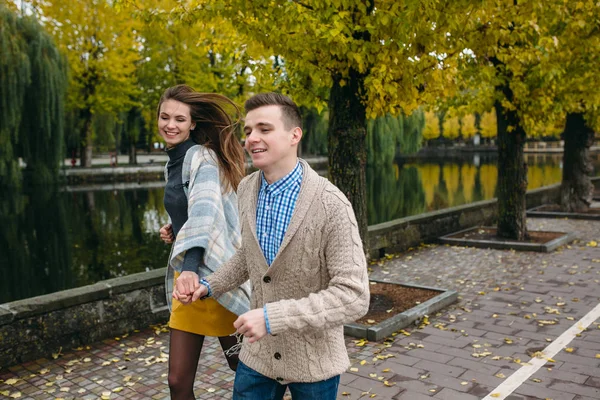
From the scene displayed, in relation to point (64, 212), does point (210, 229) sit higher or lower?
higher

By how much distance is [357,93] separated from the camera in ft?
22.3

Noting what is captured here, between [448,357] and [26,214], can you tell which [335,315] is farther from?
[26,214]

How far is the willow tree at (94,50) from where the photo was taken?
32.0 metres

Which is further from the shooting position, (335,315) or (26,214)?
(26,214)

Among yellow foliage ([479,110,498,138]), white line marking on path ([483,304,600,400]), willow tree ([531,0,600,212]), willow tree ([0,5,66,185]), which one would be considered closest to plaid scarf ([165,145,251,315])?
white line marking on path ([483,304,600,400])

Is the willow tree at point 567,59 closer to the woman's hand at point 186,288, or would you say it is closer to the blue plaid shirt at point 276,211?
the blue plaid shirt at point 276,211

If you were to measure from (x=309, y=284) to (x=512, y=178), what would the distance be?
9710 mm

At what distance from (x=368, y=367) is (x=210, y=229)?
2521 mm

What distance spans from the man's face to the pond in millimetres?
9541

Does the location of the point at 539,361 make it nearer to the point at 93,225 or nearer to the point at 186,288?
the point at 186,288

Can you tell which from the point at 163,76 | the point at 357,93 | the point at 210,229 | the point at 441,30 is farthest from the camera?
the point at 163,76

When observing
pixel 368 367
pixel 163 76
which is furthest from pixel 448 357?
pixel 163 76

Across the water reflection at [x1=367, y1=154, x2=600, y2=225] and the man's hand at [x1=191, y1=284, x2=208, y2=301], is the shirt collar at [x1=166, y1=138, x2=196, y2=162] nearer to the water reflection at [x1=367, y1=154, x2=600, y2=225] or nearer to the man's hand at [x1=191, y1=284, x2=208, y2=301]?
the man's hand at [x1=191, y1=284, x2=208, y2=301]

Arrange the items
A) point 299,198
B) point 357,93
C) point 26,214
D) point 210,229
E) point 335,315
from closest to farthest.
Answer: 1. point 335,315
2. point 299,198
3. point 210,229
4. point 357,93
5. point 26,214
